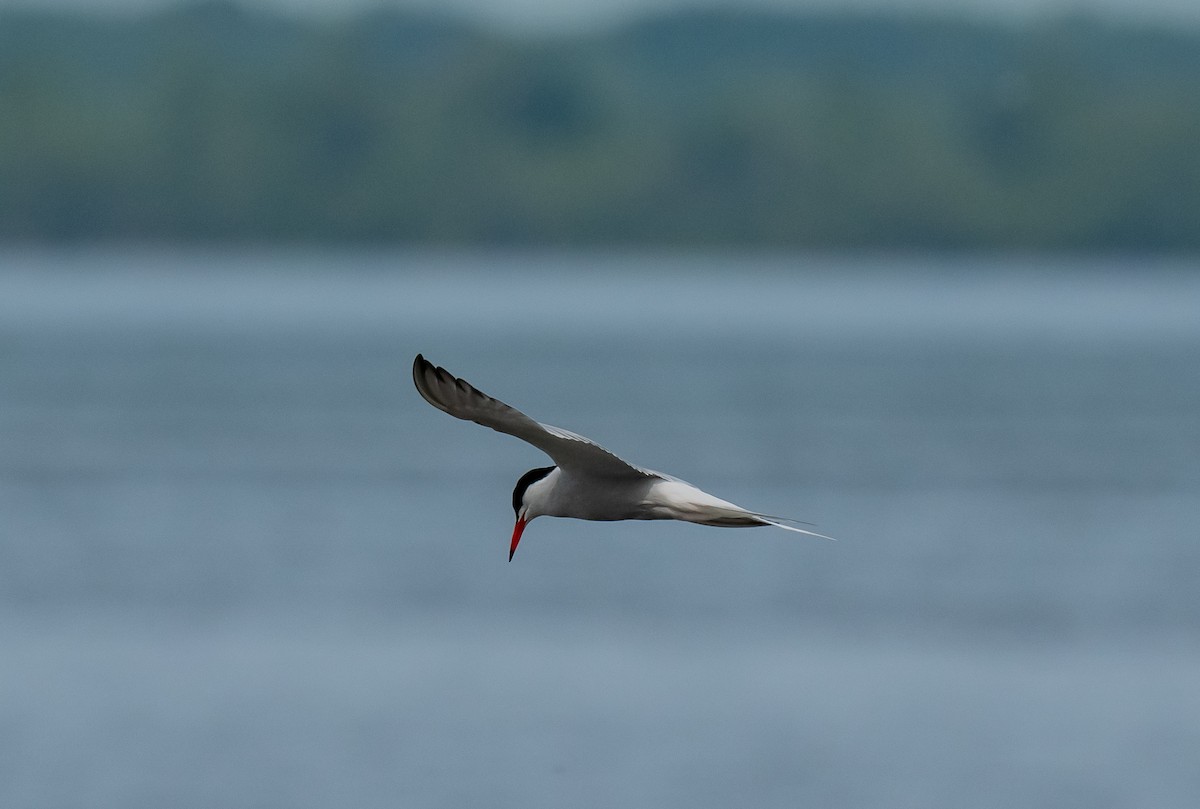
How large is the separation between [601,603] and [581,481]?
46.2 feet

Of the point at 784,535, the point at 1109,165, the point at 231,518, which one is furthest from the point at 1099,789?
the point at 1109,165

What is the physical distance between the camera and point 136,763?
16.6 m

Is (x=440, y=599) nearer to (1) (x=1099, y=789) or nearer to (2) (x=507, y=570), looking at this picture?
(2) (x=507, y=570)

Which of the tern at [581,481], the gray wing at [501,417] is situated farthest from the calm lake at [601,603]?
the gray wing at [501,417]

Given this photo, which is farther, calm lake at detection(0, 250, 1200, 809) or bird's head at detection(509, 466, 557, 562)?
calm lake at detection(0, 250, 1200, 809)

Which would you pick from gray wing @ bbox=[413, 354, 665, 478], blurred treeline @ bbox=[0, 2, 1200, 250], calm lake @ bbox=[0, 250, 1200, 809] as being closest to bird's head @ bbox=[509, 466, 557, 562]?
gray wing @ bbox=[413, 354, 665, 478]

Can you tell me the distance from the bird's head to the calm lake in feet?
22.8

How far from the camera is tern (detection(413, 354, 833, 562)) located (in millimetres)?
7828

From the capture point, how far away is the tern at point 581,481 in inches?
308

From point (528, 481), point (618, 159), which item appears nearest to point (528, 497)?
point (528, 481)

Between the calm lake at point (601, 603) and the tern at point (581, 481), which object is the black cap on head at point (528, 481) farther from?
the calm lake at point (601, 603)

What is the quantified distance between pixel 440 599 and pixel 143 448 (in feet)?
54.4

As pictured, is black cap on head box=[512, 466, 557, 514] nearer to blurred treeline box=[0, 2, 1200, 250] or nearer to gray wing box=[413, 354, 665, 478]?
gray wing box=[413, 354, 665, 478]

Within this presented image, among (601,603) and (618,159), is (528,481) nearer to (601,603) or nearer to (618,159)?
(601,603)
